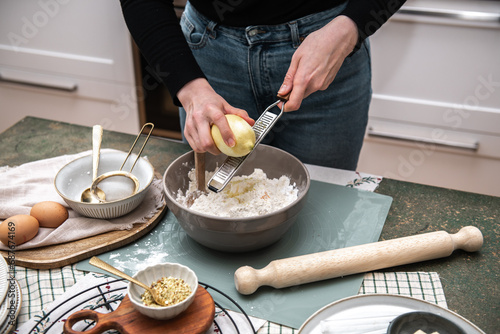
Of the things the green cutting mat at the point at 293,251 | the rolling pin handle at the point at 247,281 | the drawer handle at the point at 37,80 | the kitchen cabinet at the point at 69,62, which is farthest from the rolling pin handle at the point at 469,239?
the drawer handle at the point at 37,80

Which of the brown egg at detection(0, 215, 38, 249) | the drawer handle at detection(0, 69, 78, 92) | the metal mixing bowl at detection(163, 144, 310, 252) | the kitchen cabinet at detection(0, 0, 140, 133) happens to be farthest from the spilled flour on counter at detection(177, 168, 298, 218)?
the drawer handle at detection(0, 69, 78, 92)

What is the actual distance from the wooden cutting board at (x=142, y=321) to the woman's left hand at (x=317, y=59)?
0.40 m

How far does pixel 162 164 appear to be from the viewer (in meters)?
1.10

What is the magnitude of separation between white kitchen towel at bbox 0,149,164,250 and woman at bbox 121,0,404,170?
18cm

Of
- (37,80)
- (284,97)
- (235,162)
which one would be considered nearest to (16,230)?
(235,162)

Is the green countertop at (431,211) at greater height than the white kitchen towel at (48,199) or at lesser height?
lesser

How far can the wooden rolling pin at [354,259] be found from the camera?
723 mm

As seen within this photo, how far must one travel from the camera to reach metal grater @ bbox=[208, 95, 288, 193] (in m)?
0.79

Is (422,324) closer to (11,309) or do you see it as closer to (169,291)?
(169,291)

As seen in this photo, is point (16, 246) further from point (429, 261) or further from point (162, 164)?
point (429, 261)

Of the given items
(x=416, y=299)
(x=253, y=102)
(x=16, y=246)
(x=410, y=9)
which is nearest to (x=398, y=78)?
(x=410, y=9)

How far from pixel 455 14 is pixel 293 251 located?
1212 mm

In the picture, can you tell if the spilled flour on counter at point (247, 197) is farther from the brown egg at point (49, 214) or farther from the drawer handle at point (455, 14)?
the drawer handle at point (455, 14)

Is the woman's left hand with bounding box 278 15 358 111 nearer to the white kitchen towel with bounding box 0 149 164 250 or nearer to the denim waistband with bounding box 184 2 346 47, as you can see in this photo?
the denim waistband with bounding box 184 2 346 47
